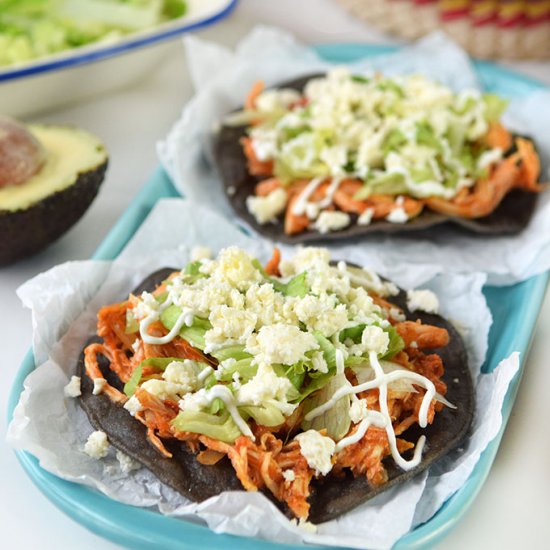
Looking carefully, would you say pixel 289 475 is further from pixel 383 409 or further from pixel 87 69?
pixel 87 69

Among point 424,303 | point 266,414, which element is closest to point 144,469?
point 266,414

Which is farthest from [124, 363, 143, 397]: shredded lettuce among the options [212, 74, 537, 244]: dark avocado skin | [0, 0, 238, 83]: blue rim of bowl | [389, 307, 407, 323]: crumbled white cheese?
[0, 0, 238, 83]: blue rim of bowl

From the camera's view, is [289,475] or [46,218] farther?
[46,218]

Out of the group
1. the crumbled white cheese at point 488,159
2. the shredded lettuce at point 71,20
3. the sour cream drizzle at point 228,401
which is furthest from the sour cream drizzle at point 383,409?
the shredded lettuce at point 71,20

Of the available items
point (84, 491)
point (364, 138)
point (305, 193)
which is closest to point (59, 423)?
point (84, 491)

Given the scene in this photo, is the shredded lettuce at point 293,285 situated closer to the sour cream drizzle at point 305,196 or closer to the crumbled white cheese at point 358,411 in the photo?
the crumbled white cheese at point 358,411
